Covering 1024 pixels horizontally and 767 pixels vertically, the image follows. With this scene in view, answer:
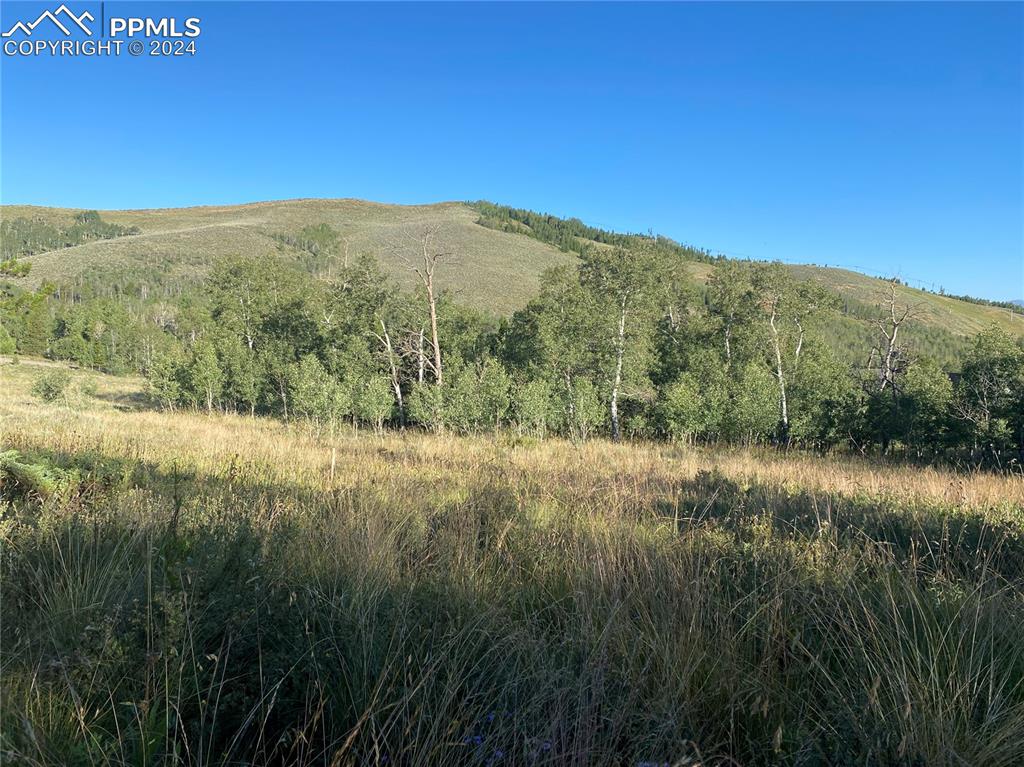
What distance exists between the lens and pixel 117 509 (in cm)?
352

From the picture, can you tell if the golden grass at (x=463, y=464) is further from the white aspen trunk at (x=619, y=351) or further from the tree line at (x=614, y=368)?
the white aspen trunk at (x=619, y=351)

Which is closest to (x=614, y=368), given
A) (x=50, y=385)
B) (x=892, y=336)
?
(x=892, y=336)

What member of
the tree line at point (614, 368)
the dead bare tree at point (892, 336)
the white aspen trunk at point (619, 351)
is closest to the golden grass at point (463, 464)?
the tree line at point (614, 368)

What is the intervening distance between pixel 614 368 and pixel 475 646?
75.6 ft

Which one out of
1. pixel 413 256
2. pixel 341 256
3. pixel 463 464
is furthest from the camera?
pixel 413 256

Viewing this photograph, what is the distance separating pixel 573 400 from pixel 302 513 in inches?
751

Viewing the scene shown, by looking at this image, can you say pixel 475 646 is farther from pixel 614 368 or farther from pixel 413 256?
pixel 413 256

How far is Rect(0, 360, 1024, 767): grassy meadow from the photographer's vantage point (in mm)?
1617

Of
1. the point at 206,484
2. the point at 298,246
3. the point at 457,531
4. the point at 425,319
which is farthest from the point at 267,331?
the point at 298,246

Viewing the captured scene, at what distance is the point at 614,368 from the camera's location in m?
24.5

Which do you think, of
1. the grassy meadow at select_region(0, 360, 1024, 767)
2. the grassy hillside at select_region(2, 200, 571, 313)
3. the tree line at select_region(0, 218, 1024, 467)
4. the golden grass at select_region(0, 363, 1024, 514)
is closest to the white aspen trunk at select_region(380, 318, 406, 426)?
the tree line at select_region(0, 218, 1024, 467)

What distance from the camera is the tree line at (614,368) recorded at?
61.9 feet

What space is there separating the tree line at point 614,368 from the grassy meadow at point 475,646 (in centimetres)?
1401

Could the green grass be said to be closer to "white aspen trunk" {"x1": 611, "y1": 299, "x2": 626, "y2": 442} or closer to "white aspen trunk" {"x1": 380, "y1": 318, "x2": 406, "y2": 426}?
"white aspen trunk" {"x1": 380, "y1": 318, "x2": 406, "y2": 426}
